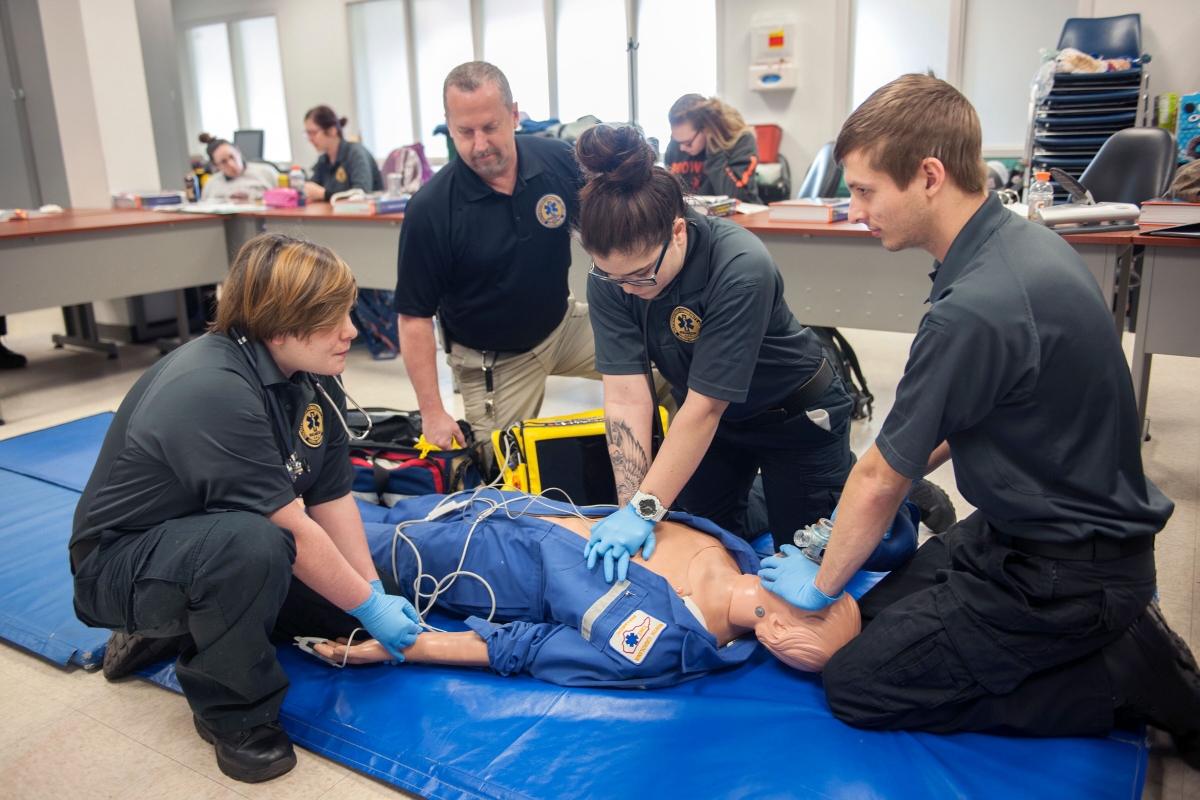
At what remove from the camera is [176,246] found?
179 inches

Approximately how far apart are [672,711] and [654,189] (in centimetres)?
102

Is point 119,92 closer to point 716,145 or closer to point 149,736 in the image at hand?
point 716,145

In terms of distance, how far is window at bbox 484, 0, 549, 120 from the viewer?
332 inches

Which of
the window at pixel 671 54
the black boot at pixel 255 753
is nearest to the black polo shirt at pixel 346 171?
the window at pixel 671 54

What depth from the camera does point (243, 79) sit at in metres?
10.8

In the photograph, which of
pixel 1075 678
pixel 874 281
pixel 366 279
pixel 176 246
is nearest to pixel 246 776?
pixel 1075 678

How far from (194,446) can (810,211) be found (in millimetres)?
2523

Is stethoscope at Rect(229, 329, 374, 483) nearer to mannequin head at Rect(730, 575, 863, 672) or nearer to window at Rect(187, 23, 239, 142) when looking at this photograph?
mannequin head at Rect(730, 575, 863, 672)

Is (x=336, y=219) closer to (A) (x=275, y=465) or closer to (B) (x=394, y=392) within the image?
(B) (x=394, y=392)

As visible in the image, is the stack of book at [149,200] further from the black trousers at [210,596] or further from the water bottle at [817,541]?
the water bottle at [817,541]

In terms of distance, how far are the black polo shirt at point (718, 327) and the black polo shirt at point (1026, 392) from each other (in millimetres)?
459

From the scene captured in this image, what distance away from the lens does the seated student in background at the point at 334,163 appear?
18.4 ft

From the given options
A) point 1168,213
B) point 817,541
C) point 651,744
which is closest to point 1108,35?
point 1168,213

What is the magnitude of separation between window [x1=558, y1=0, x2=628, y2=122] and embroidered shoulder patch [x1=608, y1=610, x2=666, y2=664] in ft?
23.1
